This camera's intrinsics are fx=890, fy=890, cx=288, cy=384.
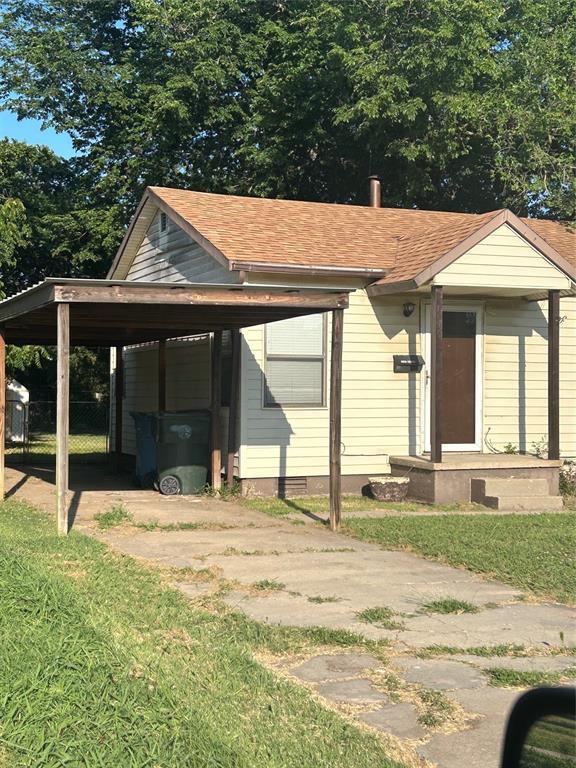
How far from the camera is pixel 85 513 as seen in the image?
35.2 ft

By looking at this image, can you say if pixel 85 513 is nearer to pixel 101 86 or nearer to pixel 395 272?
pixel 395 272

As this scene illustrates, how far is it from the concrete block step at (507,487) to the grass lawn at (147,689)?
6621mm

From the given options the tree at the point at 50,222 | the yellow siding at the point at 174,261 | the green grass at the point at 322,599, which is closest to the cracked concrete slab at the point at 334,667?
the green grass at the point at 322,599

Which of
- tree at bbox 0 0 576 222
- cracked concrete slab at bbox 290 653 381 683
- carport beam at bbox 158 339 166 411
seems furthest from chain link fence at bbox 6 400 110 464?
cracked concrete slab at bbox 290 653 381 683

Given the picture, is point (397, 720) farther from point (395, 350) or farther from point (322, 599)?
point (395, 350)

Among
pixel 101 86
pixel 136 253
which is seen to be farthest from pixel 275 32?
pixel 136 253

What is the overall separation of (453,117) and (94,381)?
735 inches

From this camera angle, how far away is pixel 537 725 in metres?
1.79

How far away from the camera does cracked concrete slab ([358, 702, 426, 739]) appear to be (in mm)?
4227

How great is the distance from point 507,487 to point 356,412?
2419mm

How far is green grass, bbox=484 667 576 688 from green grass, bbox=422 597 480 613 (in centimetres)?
135

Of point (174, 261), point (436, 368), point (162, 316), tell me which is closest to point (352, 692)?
point (162, 316)

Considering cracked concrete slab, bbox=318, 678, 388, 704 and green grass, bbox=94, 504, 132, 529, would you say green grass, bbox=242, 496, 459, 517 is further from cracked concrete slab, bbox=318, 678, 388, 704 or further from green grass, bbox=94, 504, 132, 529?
cracked concrete slab, bbox=318, 678, 388, 704

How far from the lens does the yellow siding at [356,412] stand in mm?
12664
